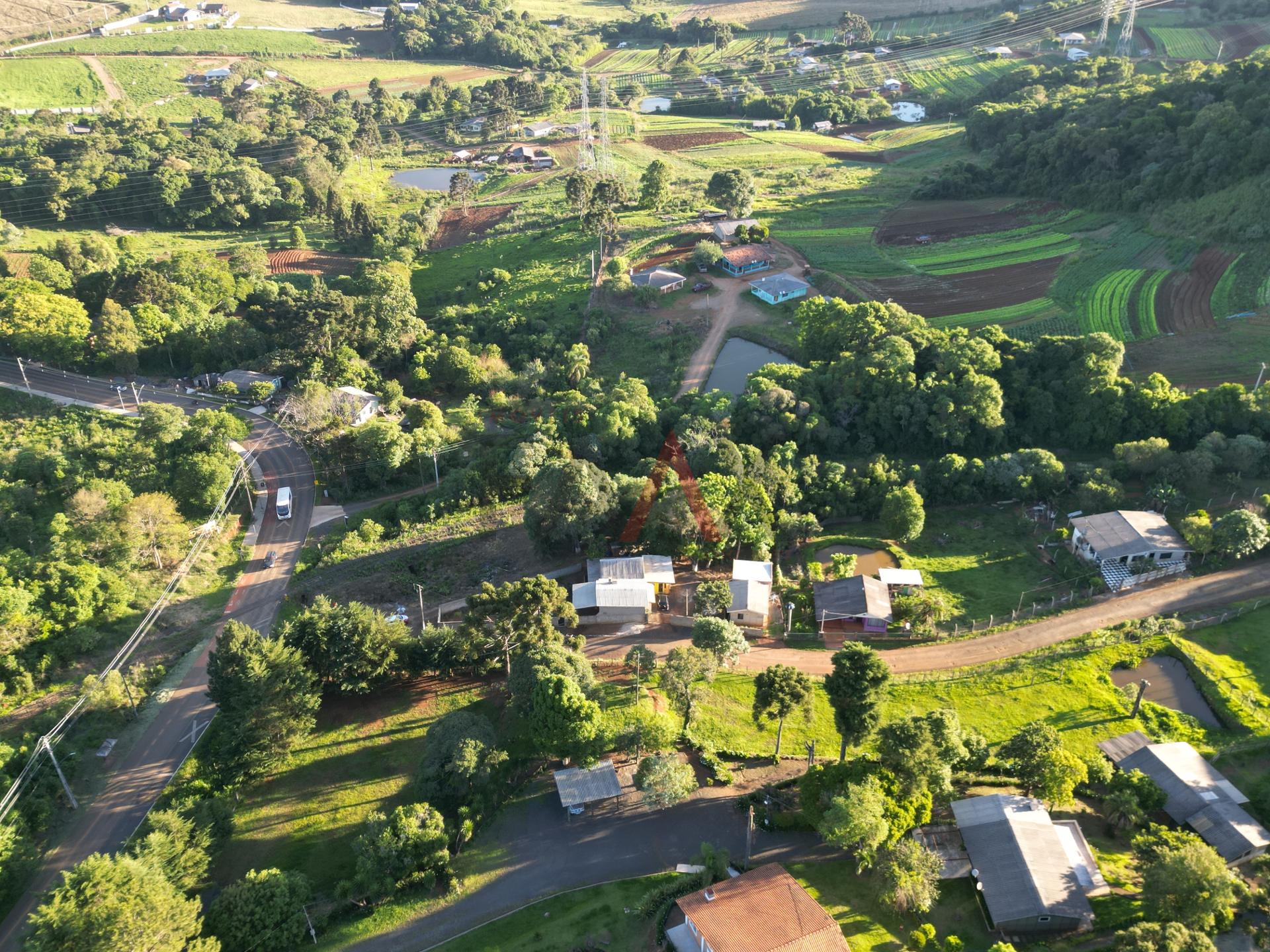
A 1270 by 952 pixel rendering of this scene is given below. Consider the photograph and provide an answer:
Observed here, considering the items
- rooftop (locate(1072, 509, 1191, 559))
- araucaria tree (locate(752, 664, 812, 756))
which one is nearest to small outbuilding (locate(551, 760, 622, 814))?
araucaria tree (locate(752, 664, 812, 756))

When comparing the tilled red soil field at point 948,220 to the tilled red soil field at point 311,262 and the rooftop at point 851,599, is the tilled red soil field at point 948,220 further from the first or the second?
the tilled red soil field at point 311,262

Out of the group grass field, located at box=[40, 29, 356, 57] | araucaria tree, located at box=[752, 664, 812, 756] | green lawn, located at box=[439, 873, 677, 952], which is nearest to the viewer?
green lawn, located at box=[439, 873, 677, 952]

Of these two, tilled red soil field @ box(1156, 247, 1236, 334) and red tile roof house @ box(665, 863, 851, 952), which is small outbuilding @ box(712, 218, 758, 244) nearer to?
tilled red soil field @ box(1156, 247, 1236, 334)

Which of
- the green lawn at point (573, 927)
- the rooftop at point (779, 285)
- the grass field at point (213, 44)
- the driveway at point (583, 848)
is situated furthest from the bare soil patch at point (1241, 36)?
the grass field at point (213, 44)

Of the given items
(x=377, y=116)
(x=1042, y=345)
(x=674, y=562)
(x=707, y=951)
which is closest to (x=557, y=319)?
(x=674, y=562)

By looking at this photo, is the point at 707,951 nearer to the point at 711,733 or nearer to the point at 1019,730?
the point at 711,733
